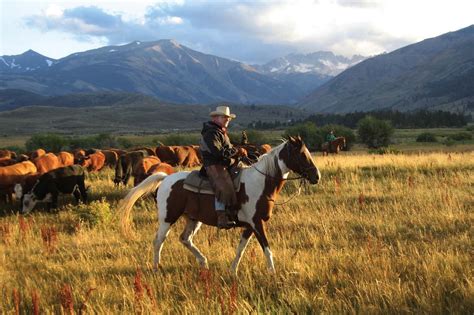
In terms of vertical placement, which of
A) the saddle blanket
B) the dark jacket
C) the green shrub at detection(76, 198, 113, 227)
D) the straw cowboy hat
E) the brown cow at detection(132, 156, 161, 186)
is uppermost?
the straw cowboy hat

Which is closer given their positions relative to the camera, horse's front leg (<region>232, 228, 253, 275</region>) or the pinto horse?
horse's front leg (<region>232, 228, 253, 275</region>)

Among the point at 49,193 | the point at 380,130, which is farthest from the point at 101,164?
the point at 380,130

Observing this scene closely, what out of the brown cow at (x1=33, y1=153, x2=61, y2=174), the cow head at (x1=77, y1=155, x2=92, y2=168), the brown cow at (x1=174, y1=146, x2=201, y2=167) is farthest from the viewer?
the brown cow at (x1=174, y1=146, x2=201, y2=167)

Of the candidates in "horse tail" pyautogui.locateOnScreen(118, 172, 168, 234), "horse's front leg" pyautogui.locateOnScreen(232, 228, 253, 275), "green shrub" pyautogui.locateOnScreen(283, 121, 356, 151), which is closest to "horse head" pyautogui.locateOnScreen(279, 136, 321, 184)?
"horse's front leg" pyautogui.locateOnScreen(232, 228, 253, 275)

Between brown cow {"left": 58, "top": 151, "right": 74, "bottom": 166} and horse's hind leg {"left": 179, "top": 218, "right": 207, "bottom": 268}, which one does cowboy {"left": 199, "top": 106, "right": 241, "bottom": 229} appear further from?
brown cow {"left": 58, "top": 151, "right": 74, "bottom": 166}

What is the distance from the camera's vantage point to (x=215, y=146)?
7094mm

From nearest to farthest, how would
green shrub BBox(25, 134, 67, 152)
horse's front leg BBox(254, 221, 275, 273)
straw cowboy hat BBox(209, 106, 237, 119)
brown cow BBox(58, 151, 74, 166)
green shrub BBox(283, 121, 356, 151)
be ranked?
horse's front leg BBox(254, 221, 275, 273), straw cowboy hat BBox(209, 106, 237, 119), brown cow BBox(58, 151, 74, 166), green shrub BBox(25, 134, 67, 152), green shrub BBox(283, 121, 356, 151)

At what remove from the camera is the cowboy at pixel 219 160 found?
6.96m

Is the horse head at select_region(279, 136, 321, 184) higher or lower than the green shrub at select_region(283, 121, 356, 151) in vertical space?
higher

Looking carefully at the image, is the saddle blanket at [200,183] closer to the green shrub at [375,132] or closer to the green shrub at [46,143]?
the green shrub at [375,132]

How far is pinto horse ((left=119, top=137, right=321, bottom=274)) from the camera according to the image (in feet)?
22.7

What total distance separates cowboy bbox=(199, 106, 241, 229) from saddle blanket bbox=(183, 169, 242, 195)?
156mm

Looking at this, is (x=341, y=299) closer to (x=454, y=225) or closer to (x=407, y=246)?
(x=407, y=246)

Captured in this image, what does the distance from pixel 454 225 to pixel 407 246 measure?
6.08 feet
